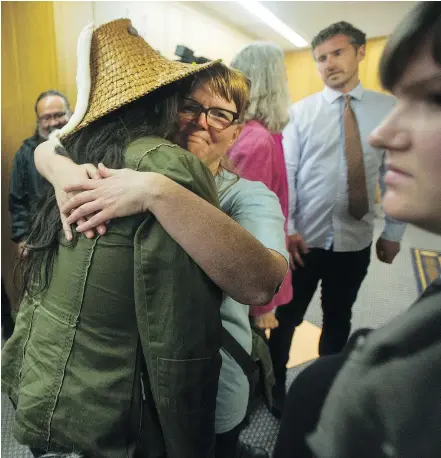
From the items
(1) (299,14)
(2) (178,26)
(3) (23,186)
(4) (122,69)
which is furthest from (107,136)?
(3) (23,186)

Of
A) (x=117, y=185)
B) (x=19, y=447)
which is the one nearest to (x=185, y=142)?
(x=117, y=185)

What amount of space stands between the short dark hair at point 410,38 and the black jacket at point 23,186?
1319 millimetres

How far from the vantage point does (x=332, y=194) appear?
1079 millimetres

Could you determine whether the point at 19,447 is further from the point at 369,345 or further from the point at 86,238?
the point at 369,345

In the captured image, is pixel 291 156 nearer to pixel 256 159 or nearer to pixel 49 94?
pixel 256 159

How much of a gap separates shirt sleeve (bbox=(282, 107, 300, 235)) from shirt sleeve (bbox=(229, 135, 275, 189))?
34 centimetres

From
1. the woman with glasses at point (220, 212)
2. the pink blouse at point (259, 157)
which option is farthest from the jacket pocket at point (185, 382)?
the pink blouse at point (259, 157)

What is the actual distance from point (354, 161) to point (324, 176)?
10cm

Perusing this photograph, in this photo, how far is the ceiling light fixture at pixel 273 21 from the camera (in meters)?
1.02

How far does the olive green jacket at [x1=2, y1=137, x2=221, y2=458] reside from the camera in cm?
45

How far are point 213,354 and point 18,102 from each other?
1174 millimetres

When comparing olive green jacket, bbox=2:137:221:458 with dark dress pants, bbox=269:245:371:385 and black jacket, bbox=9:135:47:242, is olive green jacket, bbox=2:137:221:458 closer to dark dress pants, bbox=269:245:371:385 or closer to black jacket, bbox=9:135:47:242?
dark dress pants, bbox=269:245:371:385

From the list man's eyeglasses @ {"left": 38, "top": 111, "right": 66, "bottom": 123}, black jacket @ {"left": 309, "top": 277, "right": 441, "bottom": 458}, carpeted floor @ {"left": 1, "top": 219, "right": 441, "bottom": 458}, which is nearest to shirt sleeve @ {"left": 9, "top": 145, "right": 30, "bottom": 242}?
man's eyeglasses @ {"left": 38, "top": 111, "right": 66, "bottom": 123}

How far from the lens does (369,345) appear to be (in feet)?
0.84
